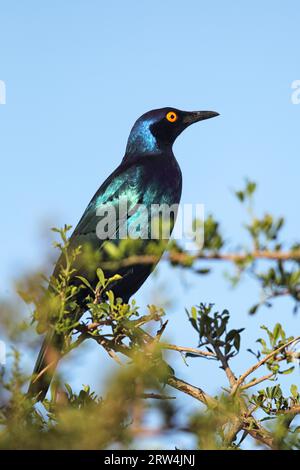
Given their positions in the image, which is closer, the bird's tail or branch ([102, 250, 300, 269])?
branch ([102, 250, 300, 269])

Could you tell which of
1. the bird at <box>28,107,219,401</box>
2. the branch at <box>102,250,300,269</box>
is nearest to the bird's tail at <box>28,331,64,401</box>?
the branch at <box>102,250,300,269</box>

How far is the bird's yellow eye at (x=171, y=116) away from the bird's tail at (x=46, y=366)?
3.41 meters

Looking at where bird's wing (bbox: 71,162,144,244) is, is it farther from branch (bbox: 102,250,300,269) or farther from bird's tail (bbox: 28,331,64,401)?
branch (bbox: 102,250,300,269)

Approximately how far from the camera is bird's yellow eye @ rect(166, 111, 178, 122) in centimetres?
781

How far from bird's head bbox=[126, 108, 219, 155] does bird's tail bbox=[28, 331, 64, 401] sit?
9.75 feet

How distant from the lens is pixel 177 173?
6.95 metres

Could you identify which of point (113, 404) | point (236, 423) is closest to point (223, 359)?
point (236, 423)

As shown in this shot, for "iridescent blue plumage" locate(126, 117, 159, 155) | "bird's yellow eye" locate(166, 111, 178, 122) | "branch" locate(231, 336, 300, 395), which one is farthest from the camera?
"bird's yellow eye" locate(166, 111, 178, 122)

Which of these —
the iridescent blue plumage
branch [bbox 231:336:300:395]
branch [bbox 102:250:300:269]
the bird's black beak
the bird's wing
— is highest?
the bird's black beak

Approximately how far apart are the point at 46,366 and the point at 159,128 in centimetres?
425

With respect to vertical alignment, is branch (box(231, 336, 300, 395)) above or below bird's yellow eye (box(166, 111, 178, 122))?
below

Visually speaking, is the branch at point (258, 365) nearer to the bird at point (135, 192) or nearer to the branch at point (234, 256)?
the branch at point (234, 256)

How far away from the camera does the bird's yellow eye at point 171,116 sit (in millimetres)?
7809

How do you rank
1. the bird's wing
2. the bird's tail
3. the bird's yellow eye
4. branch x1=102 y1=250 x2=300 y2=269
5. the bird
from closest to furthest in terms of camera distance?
branch x1=102 y1=250 x2=300 y2=269, the bird's tail, the bird, the bird's wing, the bird's yellow eye
